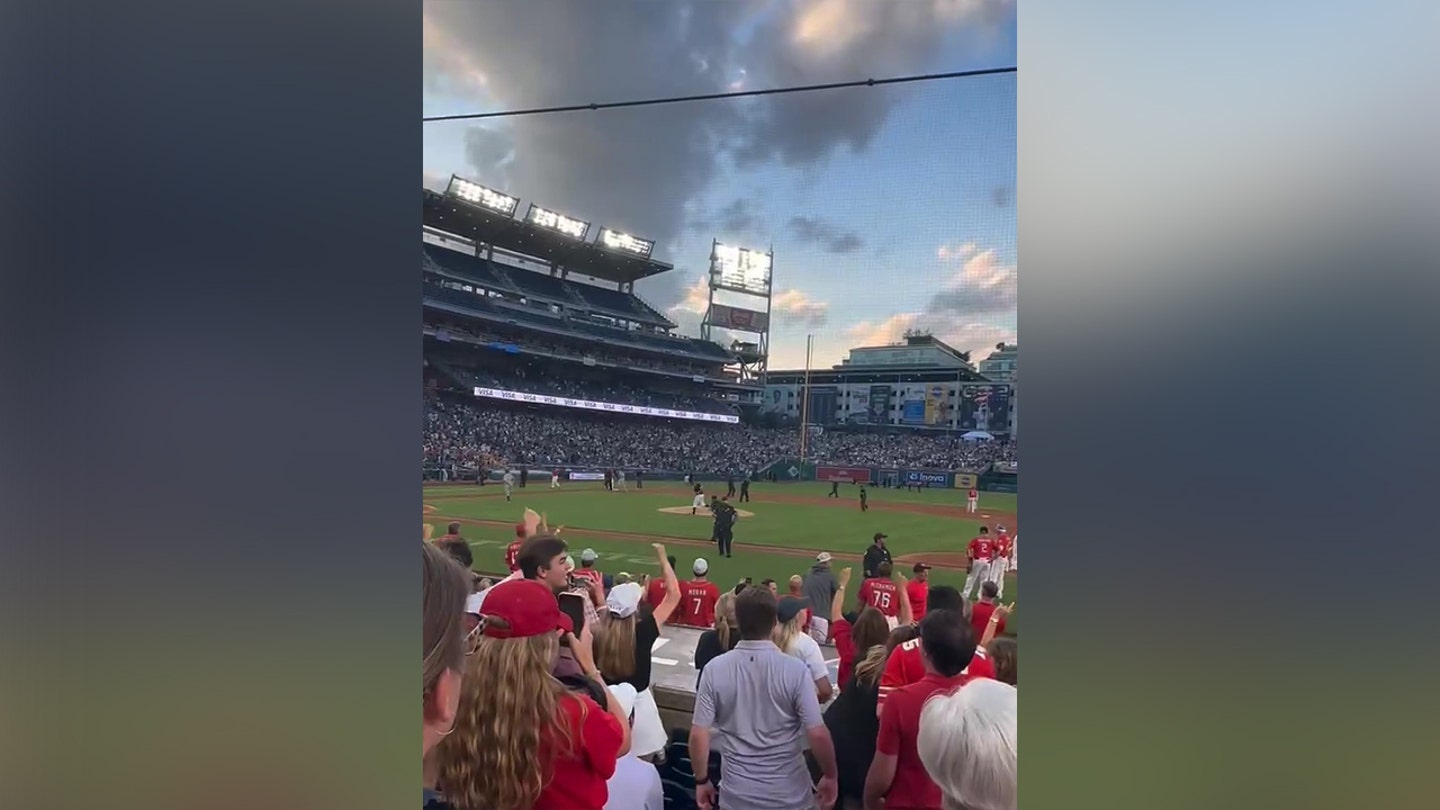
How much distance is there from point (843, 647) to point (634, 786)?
0.53 meters

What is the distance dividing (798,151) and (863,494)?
3.01ft

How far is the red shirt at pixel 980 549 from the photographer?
171 centimetres

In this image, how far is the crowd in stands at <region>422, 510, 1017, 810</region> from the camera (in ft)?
4.08

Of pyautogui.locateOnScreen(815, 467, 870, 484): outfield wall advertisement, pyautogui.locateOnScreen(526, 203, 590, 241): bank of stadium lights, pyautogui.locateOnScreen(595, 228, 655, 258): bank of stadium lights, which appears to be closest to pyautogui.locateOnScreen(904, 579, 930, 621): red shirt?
pyautogui.locateOnScreen(815, 467, 870, 484): outfield wall advertisement

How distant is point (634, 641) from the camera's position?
1.75 metres

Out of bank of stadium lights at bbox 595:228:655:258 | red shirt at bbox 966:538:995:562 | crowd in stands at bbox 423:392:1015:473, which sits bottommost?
red shirt at bbox 966:538:995:562

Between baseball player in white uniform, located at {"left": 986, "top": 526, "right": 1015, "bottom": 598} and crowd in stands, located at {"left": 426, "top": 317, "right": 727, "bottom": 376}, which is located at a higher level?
crowd in stands, located at {"left": 426, "top": 317, "right": 727, "bottom": 376}

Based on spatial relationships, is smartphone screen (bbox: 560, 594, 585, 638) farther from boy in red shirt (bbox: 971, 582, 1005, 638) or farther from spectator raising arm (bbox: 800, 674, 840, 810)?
boy in red shirt (bbox: 971, 582, 1005, 638)

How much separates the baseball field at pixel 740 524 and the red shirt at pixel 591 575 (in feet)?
0.14

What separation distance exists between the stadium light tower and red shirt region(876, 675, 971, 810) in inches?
33.2

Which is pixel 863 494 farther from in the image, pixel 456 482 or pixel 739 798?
pixel 456 482

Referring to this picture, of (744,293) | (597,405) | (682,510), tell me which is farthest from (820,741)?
(597,405)

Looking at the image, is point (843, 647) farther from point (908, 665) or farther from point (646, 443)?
point (646, 443)

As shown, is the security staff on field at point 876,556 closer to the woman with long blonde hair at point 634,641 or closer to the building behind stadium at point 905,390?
the building behind stadium at point 905,390
